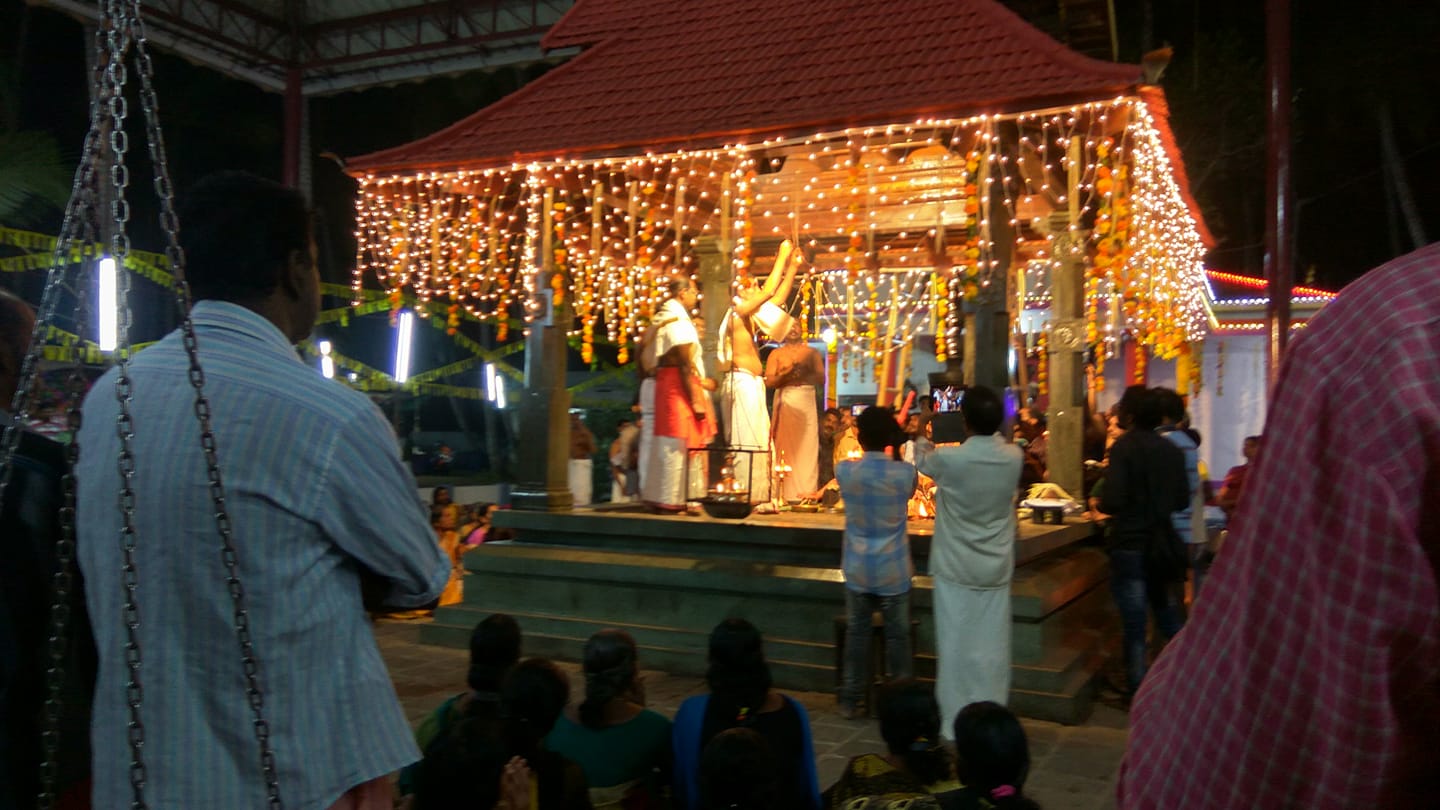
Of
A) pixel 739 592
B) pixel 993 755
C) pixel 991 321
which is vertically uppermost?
pixel 991 321

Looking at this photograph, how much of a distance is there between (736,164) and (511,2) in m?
10.0

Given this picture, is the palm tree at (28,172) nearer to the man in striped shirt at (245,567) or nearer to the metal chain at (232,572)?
the man in striped shirt at (245,567)

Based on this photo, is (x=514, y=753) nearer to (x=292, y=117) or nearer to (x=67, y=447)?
(x=67, y=447)

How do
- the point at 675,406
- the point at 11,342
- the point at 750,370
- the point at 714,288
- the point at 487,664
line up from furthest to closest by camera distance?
the point at 750,370, the point at 675,406, the point at 714,288, the point at 487,664, the point at 11,342

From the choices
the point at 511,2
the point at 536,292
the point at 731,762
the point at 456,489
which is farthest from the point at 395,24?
the point at 731,762

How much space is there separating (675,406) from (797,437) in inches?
55.0

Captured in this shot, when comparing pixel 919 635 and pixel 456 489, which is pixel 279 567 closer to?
pixel 919 635

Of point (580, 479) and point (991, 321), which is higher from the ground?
point (991, 321)

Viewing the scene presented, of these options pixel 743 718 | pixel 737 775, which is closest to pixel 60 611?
pixel 737 775

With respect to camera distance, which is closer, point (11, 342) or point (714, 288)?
point (11, 342)

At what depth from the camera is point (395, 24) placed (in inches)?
746

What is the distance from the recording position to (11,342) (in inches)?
97.1

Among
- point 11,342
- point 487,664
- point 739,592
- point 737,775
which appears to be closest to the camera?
point 11,342

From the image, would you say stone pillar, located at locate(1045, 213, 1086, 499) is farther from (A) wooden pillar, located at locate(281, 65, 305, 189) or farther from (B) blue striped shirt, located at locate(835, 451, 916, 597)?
(A) wooden pillar, located at locate(281, 65, 305, 189)
